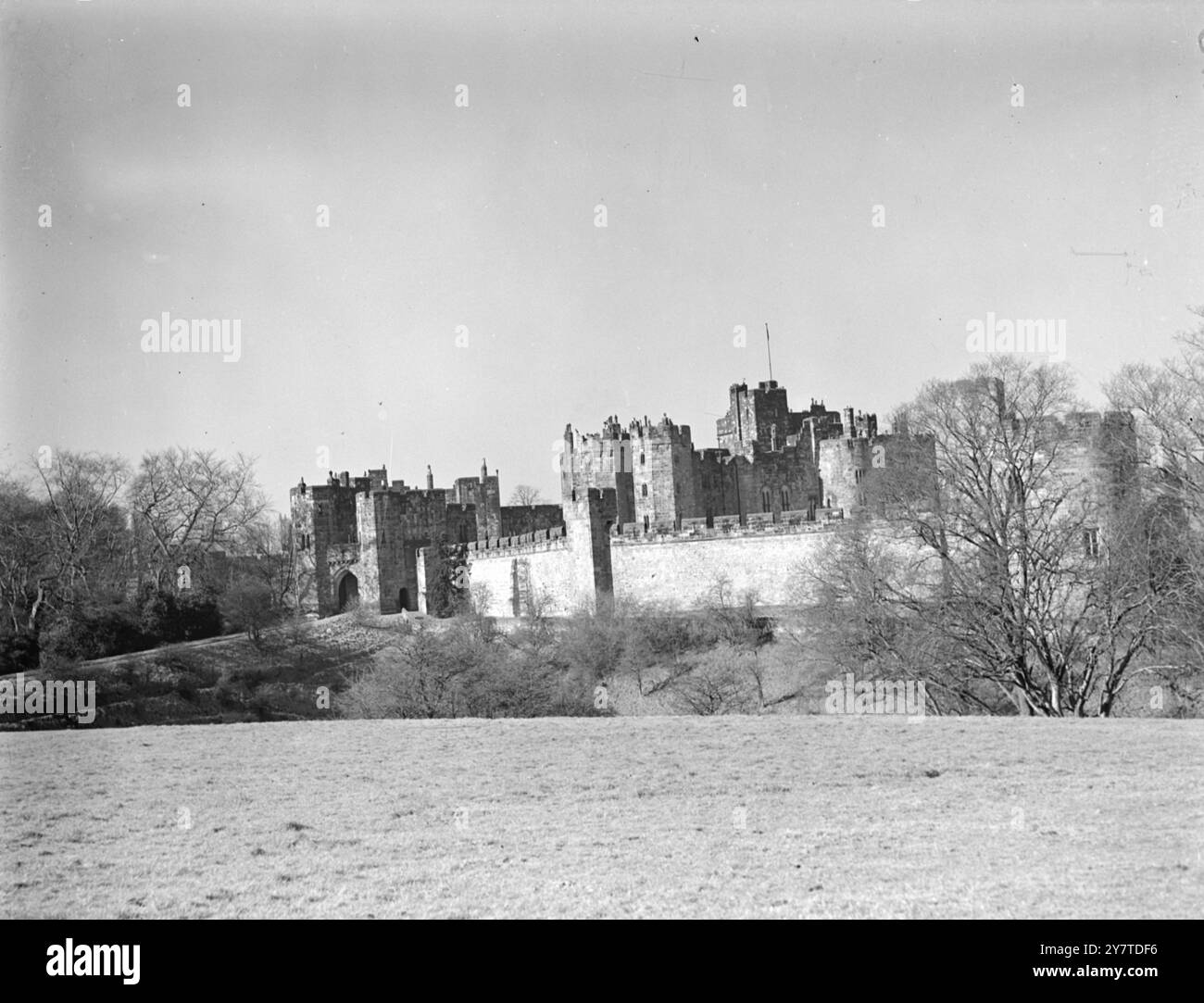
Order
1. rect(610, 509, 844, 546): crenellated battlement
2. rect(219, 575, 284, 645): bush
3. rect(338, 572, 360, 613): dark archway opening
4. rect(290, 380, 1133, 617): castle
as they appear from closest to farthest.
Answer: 1. rect(610, 509, 844, 546): crenellated battlement
2. rect(290, 380, 1133, 617): castle
3. rect(219, 575, 284, 645): bush
4. rect(338, 572, 360, 613): dark archway opening

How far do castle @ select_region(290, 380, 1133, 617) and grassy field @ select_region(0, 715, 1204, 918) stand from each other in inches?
552

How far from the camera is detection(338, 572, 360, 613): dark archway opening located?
50719mm

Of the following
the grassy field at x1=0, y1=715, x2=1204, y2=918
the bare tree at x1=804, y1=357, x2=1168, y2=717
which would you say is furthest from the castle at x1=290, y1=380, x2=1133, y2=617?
the grassy field at x1=0, y1=715, x2=1204, y2=918

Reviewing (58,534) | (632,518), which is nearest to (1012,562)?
(632,518)

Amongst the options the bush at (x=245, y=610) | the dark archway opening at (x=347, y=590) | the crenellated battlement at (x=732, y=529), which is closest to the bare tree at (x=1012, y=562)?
the crenellated battlement at (x=732, y=529)

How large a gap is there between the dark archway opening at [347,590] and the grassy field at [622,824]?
3369 cm

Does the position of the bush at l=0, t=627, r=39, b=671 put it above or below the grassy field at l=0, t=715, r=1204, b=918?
above

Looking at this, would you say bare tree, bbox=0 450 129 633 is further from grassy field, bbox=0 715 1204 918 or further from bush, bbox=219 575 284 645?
grassy field, bbox=0 715 1204 918

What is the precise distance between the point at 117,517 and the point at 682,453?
2024 centimetres

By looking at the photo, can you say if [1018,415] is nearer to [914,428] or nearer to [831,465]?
[914,428]

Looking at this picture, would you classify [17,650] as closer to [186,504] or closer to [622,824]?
[186,504]

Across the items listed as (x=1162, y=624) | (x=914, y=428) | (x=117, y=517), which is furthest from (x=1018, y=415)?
(x=117, y=517)

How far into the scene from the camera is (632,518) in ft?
162
